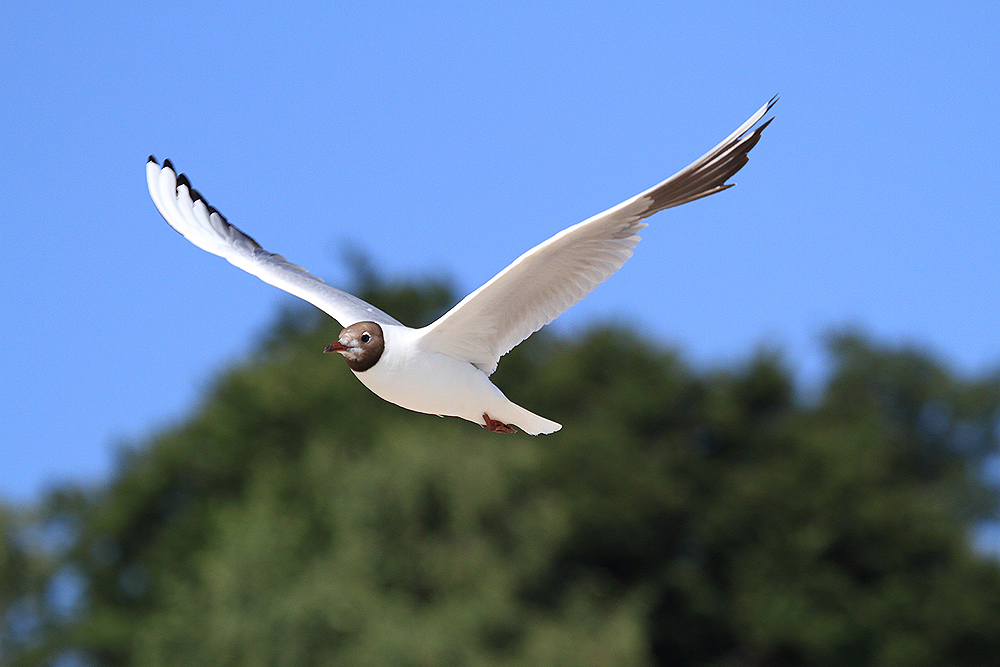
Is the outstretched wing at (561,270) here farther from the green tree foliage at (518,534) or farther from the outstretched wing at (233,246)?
the green tree foliage at (518,534)

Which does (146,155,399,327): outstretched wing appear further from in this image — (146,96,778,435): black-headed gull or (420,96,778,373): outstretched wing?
(420,96,778,373): outstretched wing

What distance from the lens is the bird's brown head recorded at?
20.2ft

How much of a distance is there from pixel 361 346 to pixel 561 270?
1.06 m

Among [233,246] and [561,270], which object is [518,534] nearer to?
[233,246]

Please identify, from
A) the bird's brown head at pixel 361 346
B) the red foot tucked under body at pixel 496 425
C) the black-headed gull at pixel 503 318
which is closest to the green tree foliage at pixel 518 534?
the red foot tucked under body at pixel 496 425

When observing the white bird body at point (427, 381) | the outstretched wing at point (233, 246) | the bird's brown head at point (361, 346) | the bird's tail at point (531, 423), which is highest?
the outstretched wing at point (233, 246)

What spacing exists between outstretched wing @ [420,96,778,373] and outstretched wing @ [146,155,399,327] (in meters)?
0.67

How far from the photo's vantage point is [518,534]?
22.8 meters

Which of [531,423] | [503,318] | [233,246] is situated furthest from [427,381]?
[233,246]

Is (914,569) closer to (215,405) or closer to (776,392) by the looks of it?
(776,392)

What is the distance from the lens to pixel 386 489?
2178 cm

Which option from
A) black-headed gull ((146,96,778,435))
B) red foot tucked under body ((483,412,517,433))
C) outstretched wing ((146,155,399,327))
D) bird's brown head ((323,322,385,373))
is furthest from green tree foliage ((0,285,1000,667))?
bird's brown head ((323,322,385,373))

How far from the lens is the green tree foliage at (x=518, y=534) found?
21391 millimetres

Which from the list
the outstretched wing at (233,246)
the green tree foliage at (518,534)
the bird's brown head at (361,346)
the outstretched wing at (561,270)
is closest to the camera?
the outstretched wing at (561,270)
